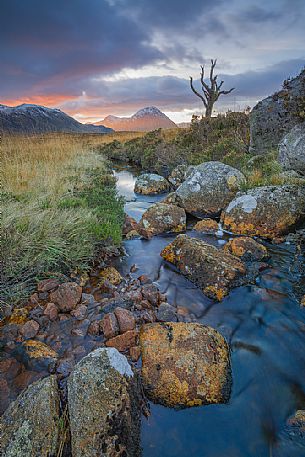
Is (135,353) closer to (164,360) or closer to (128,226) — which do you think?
(164,360)

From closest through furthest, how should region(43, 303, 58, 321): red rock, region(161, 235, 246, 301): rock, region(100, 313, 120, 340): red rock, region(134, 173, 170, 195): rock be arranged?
region(100, 313, 120, 340): red rock, region(43, 303, 58, 321): red rock, region(161, 235, 246, 301): rock, region(134, 173, 170, 195): rock

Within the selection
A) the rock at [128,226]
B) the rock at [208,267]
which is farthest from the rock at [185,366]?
the rock at [128,226]

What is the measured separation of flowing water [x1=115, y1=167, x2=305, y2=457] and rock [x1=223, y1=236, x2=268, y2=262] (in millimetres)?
241

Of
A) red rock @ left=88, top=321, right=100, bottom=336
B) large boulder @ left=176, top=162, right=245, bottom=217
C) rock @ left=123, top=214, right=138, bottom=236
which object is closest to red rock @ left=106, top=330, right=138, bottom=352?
red rock @ left=88, top=321, right=100, bottom=336

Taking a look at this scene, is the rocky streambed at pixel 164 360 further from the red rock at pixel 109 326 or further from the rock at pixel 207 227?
the rock at pixel 207 227

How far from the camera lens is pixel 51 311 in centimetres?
318

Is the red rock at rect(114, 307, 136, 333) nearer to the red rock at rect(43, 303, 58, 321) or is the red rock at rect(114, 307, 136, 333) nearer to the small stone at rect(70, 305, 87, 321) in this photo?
the small stone at rect(70, 305, 87, 321)

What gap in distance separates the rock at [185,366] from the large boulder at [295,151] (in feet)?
19.3

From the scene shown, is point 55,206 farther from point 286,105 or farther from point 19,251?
point 286,105

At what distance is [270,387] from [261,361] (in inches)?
11.8

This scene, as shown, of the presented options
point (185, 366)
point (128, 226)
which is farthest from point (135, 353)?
point (128, 226)

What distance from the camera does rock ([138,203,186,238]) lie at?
6285 millimetres

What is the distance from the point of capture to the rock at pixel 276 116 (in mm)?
8148

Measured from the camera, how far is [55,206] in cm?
535
